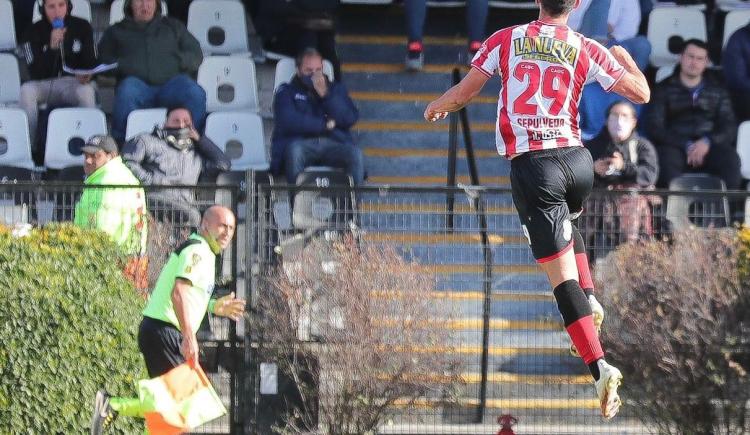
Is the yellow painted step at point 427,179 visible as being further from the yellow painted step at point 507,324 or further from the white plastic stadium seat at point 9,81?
the white plastic stadium seat at point 9,81

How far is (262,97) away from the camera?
14359 mm

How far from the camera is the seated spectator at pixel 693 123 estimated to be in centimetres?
1307

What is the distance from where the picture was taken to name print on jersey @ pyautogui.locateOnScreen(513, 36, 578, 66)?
7074 mm

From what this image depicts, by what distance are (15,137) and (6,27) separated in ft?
5.33

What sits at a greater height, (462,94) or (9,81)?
(9,81)

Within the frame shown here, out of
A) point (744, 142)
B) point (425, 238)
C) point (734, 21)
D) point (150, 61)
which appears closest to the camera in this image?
point (425, 238)

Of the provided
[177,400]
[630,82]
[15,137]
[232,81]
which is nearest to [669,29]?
[232,81]

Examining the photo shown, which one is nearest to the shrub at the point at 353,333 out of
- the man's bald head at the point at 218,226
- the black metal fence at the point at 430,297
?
the black metal fence at the point at 430,297

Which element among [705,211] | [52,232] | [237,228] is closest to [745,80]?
[705,211]

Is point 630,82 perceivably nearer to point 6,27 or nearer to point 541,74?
point 541,74

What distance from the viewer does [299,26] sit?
13945mm

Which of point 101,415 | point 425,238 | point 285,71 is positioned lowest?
point 101,415

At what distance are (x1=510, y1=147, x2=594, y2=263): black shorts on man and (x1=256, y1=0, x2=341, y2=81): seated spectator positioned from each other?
22.1 feet

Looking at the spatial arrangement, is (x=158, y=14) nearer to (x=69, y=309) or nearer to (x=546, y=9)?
(x=69, y=309)
